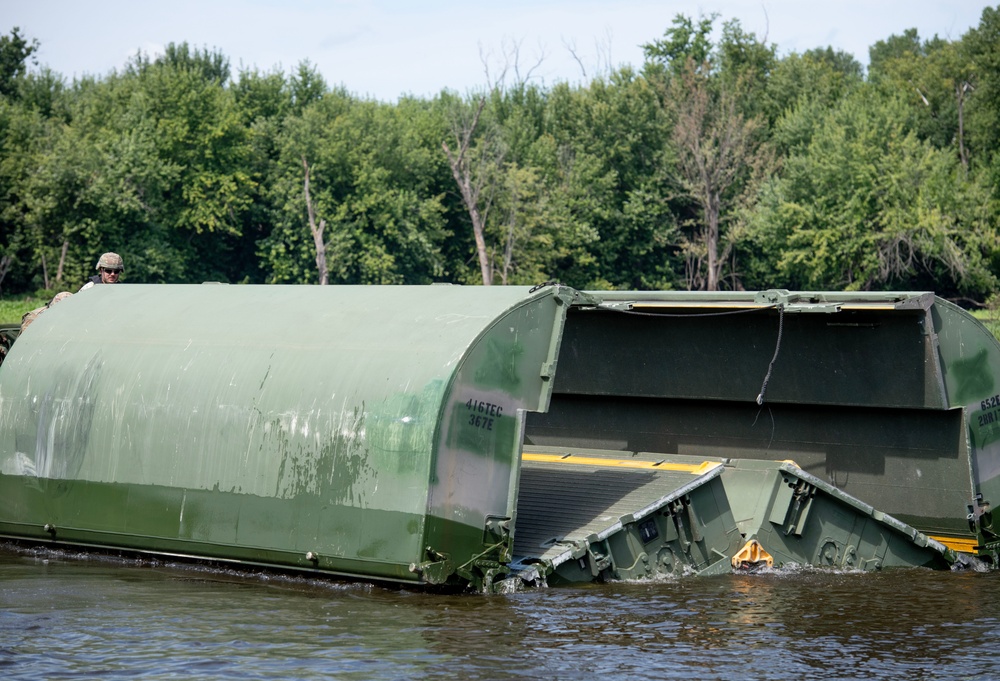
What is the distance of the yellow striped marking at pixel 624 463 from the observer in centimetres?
1111

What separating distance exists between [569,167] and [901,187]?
55.5ft

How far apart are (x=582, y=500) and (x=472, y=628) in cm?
244

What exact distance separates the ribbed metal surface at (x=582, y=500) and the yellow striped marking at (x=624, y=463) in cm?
5

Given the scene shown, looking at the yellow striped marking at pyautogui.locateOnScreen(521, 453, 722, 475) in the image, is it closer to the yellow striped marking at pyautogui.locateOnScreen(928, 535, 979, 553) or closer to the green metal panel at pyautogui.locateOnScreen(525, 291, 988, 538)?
the green metal panel at pyautogui.locateOnScreen(525, 291, 988, 538)

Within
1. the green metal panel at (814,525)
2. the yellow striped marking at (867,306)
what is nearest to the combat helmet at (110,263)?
the green metal panel at (814,525)

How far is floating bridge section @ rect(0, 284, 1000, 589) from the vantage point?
9312mm

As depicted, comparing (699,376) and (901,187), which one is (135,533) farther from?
(901,187)

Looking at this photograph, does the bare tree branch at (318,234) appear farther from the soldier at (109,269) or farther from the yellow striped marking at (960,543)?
the yellow striped marking at (960,543)

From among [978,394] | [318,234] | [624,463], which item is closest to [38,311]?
[624,463]

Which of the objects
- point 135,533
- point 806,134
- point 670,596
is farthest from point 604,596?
point 806,134

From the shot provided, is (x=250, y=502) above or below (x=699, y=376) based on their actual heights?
below

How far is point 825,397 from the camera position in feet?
41.8

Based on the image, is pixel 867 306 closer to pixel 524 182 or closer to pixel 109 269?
pixel 109 269

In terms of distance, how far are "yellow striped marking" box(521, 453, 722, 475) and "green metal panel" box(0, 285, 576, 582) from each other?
1918 mm
